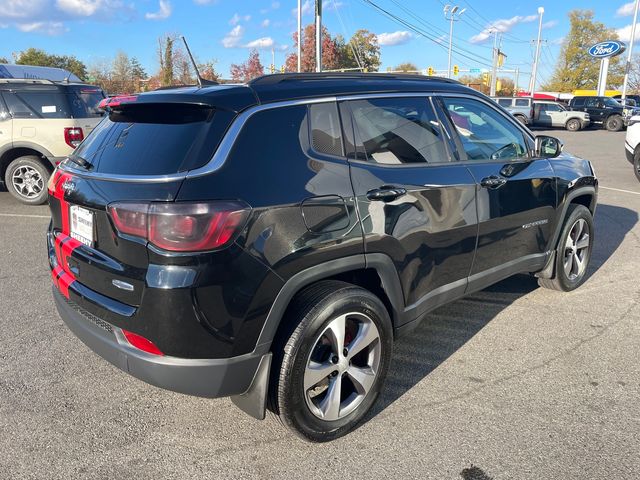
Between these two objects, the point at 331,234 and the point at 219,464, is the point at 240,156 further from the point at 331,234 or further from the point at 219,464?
the point at 219,464

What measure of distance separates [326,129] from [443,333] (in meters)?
1.94

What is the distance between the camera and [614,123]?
28.2 metres

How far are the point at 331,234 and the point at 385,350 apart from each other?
30.8 inches

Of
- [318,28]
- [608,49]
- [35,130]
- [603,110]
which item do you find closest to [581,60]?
[608,49]

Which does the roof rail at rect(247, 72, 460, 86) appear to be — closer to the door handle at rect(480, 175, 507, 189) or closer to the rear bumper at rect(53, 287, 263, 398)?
the door handle at rect(480, 175, 507, 189)

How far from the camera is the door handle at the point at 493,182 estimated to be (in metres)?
3.31

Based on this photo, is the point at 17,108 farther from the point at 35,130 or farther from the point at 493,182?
the point at 493,182

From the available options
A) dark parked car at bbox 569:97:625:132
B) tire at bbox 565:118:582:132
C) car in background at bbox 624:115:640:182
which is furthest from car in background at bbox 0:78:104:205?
dark parked car at bbox 569:97:625:132

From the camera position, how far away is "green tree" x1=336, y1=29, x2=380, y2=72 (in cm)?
6419

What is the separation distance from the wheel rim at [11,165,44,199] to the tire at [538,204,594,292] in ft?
24.4

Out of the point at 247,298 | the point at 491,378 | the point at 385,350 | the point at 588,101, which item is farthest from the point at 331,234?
the point at 588,101

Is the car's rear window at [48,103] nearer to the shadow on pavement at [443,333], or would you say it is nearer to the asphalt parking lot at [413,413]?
the asphalt parking lot at [413,413]

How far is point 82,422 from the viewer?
2.74 metres

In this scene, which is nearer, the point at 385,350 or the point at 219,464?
the point at 219,464
